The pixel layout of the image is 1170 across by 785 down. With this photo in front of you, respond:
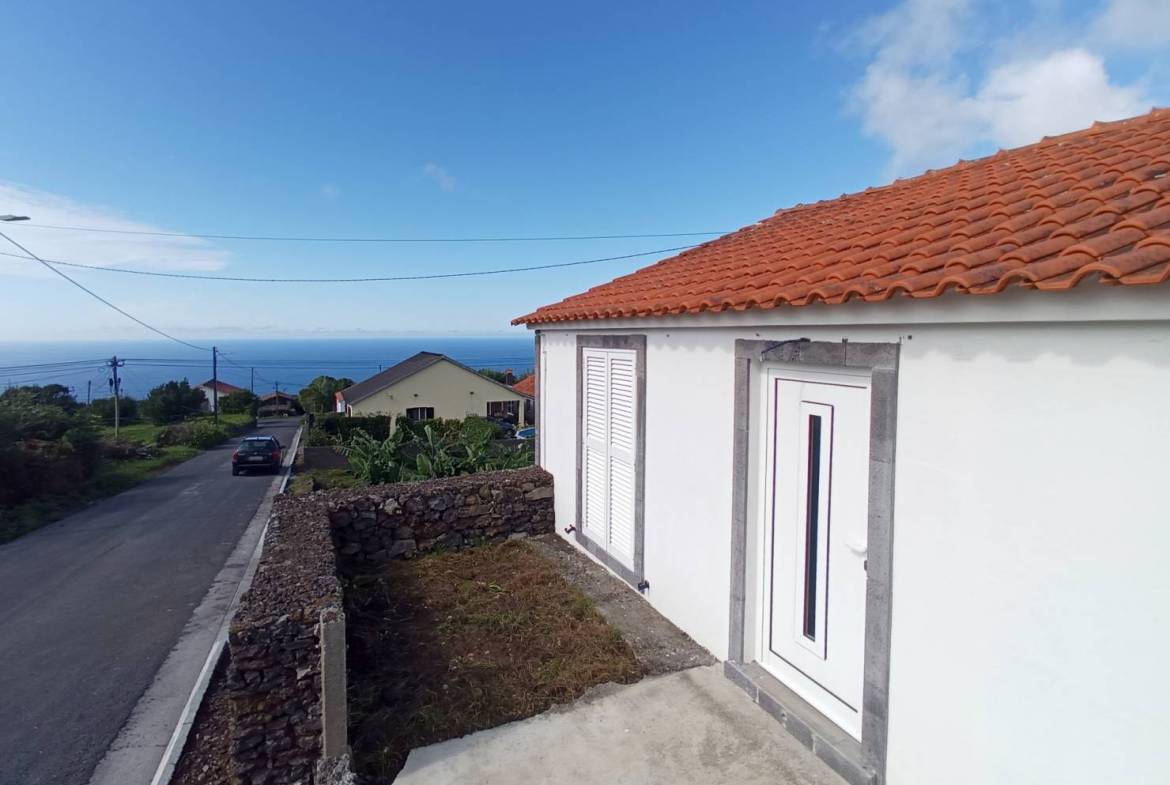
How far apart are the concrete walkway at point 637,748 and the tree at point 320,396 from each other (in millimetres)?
69454

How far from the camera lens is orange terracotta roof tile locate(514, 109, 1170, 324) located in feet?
8.59

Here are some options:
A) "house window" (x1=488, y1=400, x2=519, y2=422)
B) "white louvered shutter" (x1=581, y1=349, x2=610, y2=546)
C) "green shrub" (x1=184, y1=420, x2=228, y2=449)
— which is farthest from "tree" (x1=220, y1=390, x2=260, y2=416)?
"white louvered shutter" (x1=581, y1=349, x2=610, y2=546)

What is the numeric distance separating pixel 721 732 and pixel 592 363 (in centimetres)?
452

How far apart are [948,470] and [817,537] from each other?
118cm

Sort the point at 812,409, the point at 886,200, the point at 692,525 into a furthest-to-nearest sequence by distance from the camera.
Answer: the point at 886,200, the point at 692,525, the point at 812,409

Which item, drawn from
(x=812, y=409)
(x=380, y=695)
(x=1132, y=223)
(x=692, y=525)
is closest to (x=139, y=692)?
(x=380, y=695)

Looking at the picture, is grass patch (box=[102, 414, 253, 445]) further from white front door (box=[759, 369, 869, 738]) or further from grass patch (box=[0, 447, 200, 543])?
white front door (box=[759, 369, 869, 738])

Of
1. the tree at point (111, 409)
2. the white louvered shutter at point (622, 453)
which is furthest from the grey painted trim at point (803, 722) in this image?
the tree at point (111, 409)

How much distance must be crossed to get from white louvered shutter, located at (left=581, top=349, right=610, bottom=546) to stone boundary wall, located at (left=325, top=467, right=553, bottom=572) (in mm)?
1326

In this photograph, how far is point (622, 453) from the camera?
7117 millimetres

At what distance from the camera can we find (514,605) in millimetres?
6594

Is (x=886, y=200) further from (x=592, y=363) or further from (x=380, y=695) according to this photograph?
(x=380, y=695)

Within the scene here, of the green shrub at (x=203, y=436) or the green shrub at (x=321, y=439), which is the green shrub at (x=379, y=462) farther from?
the green shrub at (x=203, y=436)

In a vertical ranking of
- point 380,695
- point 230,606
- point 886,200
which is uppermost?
point 886,200
